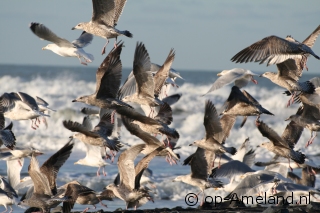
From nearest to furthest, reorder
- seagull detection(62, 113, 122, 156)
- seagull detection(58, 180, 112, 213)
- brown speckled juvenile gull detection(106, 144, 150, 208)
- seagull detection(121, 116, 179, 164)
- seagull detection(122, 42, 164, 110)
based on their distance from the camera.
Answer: brown speckled juvenile gull detection(106, 144, 150, 208) < seagull detection(58, 180, 112, 213) < seagull detection(121, 116, 179, 164) < seagull detection(122, 42, 164, 110) < seagull detection(62, 113, 122, 156)

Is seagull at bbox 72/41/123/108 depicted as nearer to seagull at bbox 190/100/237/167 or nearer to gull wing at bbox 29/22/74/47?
seagull at bbox 190/100/237/167

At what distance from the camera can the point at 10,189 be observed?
9320mm

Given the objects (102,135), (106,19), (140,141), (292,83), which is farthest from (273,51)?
(140,141)

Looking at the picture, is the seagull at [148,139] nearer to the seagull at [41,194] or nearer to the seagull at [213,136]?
the seagull at [213,136]

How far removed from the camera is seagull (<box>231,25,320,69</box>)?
9.14m

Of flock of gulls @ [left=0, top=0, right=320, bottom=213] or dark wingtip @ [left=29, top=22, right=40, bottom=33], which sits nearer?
flock of gulls @ [left=0, top=0, right=320, bottom=213]

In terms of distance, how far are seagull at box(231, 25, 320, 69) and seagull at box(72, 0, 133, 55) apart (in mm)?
1563

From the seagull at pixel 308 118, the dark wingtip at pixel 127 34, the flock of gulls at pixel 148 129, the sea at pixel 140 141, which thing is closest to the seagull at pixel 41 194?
the flock of gulls at pixel 148 129

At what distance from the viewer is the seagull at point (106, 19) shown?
Result: 9.51m

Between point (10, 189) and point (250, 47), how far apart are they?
367 cm

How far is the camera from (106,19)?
31.8 ft

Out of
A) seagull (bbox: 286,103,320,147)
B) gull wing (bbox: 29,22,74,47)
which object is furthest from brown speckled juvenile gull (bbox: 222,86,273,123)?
gull wing (bbox: 29,22,74,47)

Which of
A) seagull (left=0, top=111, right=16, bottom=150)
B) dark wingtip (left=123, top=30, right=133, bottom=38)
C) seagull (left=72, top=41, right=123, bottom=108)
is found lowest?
seagull (left=0, top=111, right=16, bottom=150)

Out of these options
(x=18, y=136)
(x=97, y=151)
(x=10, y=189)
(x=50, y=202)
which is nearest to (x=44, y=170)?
(x=50, y=202)
